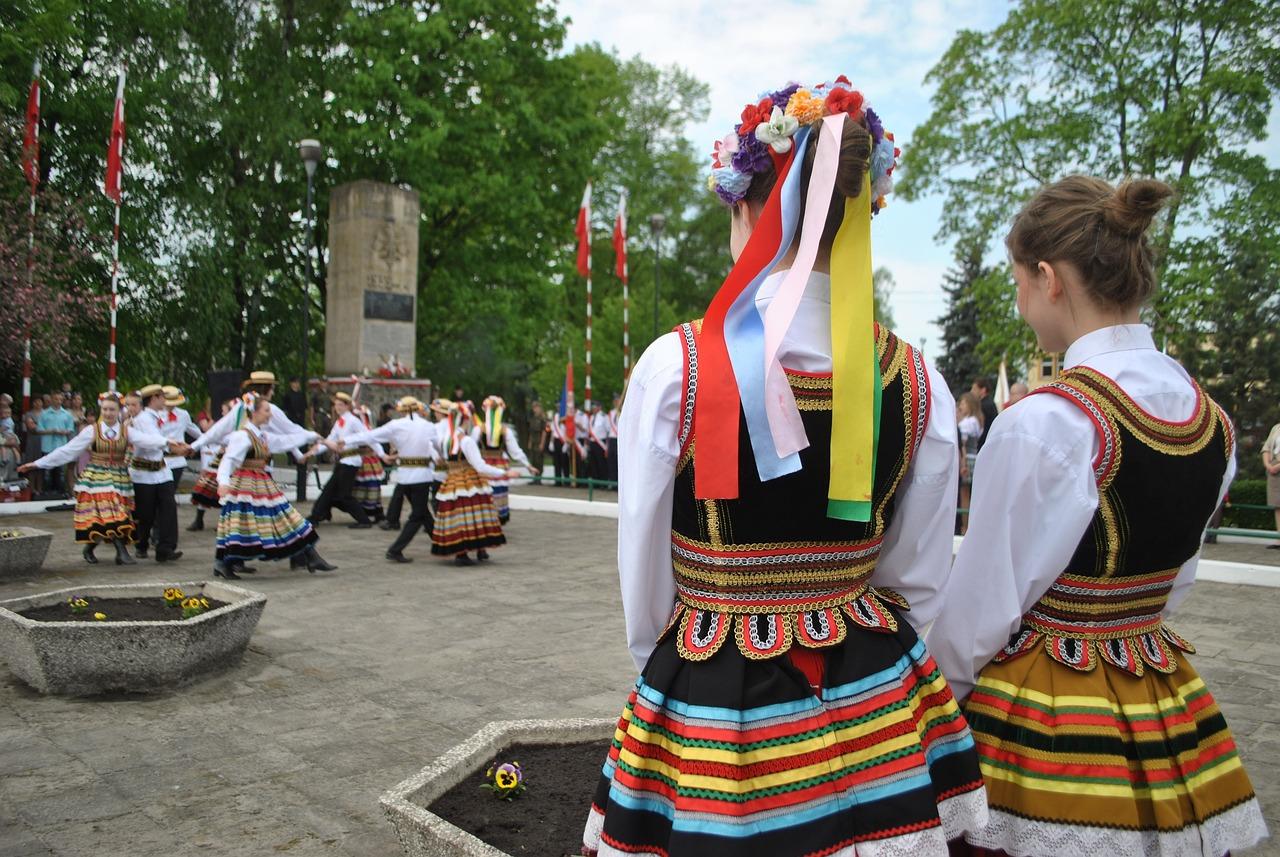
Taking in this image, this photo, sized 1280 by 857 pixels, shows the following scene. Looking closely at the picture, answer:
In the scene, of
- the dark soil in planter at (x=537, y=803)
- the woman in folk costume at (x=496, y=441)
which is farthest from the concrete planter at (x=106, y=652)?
the woman in folk costume at (x=496, y=441)

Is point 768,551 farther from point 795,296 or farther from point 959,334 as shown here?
point 959,334

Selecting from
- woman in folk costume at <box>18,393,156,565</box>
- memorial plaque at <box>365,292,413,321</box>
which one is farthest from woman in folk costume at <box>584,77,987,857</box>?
memorial plaque at <box>365,292,413,321</box>

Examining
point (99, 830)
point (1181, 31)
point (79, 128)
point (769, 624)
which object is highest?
point (1181, 31)

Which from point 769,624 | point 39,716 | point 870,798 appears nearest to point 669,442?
point 769,624

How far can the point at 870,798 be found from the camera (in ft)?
6.21

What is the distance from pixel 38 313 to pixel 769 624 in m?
17.5

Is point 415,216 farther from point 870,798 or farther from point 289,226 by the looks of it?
point 870,798

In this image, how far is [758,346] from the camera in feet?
6.43

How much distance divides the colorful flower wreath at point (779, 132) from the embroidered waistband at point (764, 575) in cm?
75

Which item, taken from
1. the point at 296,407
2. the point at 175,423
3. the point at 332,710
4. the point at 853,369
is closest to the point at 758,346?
the point at 853,369

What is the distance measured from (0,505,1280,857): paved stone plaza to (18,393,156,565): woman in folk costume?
713mm

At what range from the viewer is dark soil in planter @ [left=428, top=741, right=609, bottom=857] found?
312 centimetres

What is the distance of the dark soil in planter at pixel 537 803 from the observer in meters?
3.12

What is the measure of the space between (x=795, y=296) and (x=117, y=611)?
5.77m
